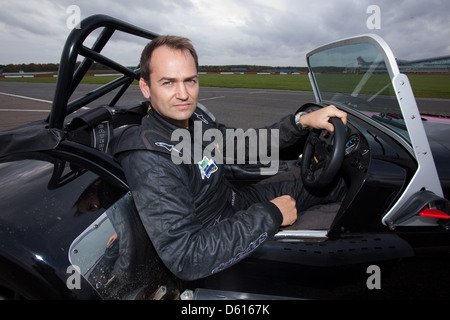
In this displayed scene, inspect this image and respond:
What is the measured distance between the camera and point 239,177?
2.37 metres

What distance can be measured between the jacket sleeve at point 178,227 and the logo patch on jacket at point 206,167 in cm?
18

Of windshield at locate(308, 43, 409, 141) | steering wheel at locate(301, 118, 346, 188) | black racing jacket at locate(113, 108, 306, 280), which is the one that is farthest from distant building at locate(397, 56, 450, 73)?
black racing jacket at locate(113, 108, 306, 280)

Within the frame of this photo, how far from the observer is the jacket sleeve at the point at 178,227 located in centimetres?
108

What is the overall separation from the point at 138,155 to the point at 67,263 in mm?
479

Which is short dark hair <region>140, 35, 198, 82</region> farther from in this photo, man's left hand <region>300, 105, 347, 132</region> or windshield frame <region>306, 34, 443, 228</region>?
windshield frame <region>306, 34, 443, 228</region>

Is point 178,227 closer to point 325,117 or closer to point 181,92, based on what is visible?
point 181,92

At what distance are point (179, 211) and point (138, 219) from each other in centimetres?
24

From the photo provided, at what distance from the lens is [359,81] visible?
1.84 metres

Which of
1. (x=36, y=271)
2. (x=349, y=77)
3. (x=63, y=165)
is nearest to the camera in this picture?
(x=36, y=271)

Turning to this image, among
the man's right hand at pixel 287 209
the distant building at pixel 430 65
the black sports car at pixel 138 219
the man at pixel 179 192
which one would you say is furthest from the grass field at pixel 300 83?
the man at pixel 179 192

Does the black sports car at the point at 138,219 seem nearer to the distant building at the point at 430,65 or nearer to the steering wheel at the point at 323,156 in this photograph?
the steering wheel at the point at 323,156
